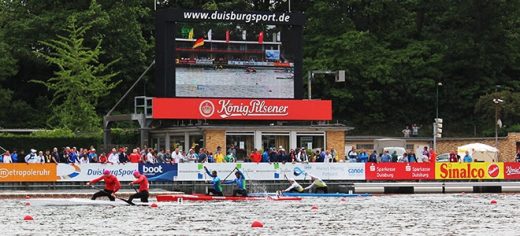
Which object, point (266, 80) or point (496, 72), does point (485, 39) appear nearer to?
point (496, 72)

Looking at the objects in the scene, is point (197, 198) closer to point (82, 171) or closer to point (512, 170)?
point (82, 171)

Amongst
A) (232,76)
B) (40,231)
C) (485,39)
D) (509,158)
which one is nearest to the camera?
(40,231)

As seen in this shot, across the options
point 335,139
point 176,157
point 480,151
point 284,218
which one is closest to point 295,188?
point 176,157

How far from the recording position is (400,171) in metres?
58.2

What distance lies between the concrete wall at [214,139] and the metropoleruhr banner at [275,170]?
538 centimetres

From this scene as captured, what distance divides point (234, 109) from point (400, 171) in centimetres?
896

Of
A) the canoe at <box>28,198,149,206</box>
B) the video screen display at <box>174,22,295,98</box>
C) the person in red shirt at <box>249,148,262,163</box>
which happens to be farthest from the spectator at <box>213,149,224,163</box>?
the canoe at <box>28,198,149,206</box>

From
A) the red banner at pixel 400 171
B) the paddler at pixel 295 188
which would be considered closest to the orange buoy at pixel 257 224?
the paddler at pixel 295 188

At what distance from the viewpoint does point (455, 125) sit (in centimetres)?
8650

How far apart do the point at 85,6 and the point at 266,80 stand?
2612 centimetres

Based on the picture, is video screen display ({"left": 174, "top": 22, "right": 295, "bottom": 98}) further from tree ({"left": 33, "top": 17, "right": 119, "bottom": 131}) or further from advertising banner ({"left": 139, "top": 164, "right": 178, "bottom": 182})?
tree ({"left": 33, "top": 17, "right": 119, "bottom": 131})

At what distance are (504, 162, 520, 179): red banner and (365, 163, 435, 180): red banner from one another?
3968 millimetres

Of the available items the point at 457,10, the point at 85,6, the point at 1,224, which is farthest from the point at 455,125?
the point at 1,224

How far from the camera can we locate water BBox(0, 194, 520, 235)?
119 feet
